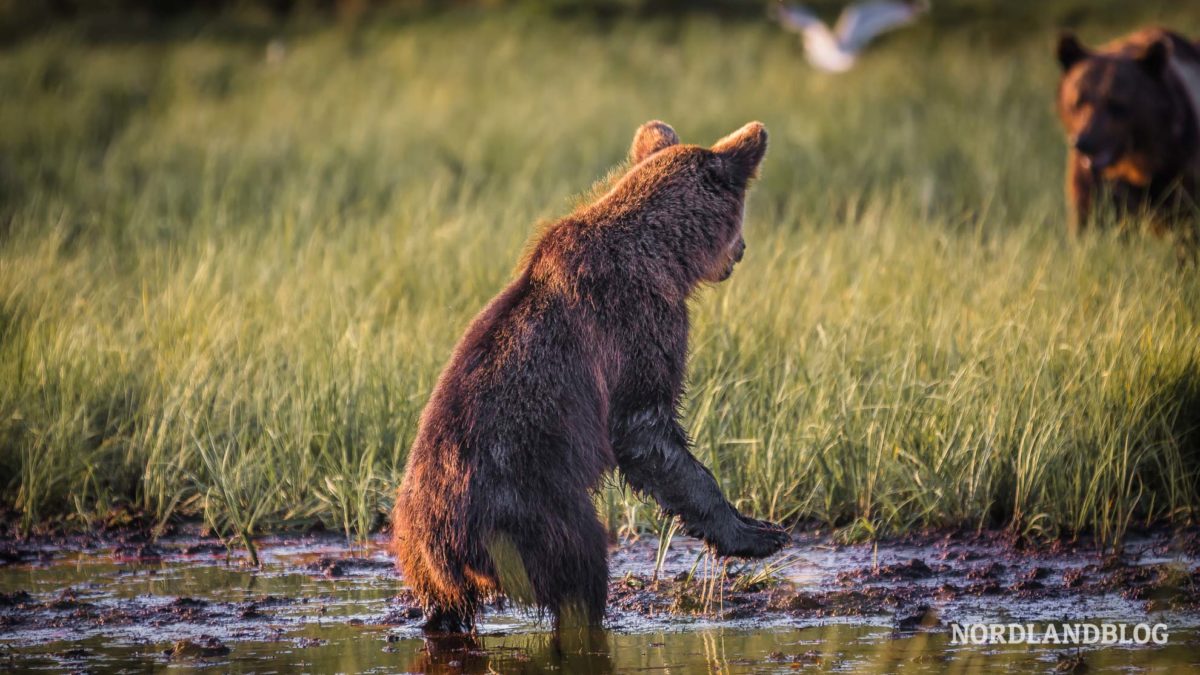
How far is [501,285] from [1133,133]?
418 centimetres

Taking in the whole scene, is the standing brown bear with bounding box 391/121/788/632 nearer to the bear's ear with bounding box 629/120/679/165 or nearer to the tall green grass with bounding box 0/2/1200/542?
the bear's ear with bounding box 629/120/679/165

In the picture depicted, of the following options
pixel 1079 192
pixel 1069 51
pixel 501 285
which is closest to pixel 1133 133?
pixel 1079 192

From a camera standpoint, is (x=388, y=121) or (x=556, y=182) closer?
(x=556, y=182)

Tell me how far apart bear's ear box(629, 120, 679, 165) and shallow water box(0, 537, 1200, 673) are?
147 centimetres

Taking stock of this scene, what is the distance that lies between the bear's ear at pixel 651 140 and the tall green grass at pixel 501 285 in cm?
33

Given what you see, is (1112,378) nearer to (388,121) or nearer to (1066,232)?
(1066,232)

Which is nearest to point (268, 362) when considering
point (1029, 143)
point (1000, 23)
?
point (1029, 143)

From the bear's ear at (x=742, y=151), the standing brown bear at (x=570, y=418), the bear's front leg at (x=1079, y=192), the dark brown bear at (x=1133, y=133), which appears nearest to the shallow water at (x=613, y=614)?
the standing brown bear at (x=570, y=418)

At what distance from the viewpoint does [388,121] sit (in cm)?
A: 1380

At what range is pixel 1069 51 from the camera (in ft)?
31.3

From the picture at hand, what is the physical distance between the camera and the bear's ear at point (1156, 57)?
30.6ft

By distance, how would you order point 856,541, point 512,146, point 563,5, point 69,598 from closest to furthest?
point 69,598
point 856,541
point 512,146
point 563,5

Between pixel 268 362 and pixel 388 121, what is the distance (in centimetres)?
756

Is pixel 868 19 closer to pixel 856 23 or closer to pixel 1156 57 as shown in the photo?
pixel 856 23
